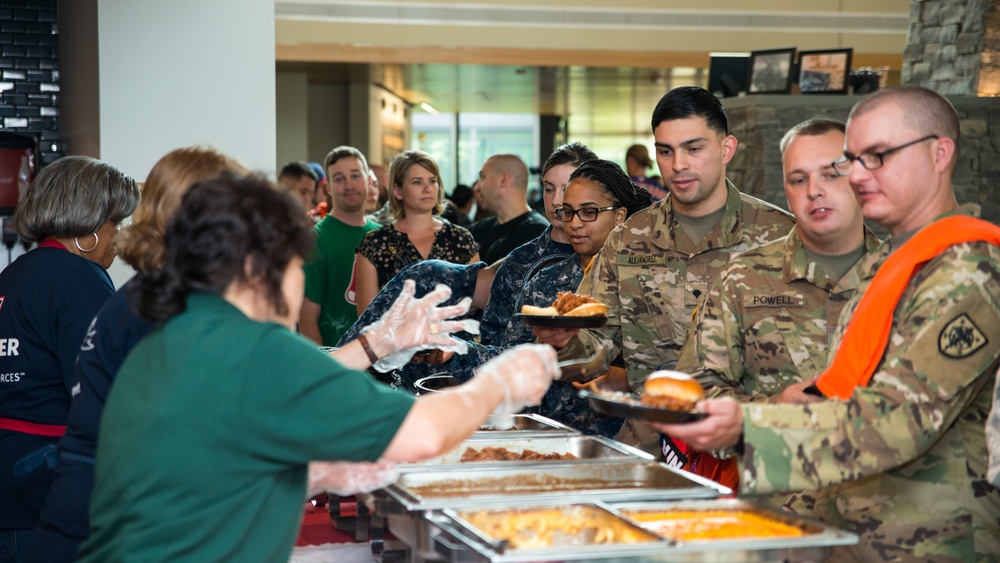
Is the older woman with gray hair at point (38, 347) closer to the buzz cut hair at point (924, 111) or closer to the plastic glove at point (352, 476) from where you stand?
the plastic glove at point (352, 476)

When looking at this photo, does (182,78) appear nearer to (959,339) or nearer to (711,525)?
(711,525)

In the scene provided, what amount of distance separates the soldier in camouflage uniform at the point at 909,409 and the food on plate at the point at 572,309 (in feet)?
1.84

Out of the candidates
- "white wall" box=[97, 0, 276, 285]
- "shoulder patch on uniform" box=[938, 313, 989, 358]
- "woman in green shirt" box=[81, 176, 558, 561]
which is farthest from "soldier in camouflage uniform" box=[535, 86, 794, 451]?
"white wall" box=[97, 0, 276, 285]

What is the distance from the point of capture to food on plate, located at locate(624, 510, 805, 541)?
1.48 metres

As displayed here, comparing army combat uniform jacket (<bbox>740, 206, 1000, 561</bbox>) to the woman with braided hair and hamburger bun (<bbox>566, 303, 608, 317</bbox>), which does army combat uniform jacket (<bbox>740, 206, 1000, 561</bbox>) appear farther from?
the woman with braided hair

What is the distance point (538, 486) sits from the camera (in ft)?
5.82

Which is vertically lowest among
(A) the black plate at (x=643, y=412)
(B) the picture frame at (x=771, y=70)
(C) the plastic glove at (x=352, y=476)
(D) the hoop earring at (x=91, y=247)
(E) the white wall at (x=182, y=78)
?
(C) the plastic glove at (x=352, y=476)

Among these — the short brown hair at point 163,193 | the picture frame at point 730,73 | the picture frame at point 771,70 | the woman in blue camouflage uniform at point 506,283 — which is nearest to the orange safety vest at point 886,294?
the short brown hair at point 163,193

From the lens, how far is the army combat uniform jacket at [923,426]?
4.98 ft

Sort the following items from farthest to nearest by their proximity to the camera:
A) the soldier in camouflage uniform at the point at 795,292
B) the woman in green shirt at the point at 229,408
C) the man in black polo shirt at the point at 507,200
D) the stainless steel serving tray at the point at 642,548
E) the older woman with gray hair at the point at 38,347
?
the man in black polo shirt at the point at 507,200, the older woman with gray hair at the point at 38,347, the soldier in camouflage uniform at the point at 795,292, the stainless steel serving tray at the point at 642,548, the woman in green shirt at the point at 229,408

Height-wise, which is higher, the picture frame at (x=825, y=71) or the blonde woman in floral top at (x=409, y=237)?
the picture frame at (x=825, y=71)

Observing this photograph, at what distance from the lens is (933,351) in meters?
1.53

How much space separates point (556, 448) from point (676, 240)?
2.39ft

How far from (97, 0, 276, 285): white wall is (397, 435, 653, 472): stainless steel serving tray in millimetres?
1637
